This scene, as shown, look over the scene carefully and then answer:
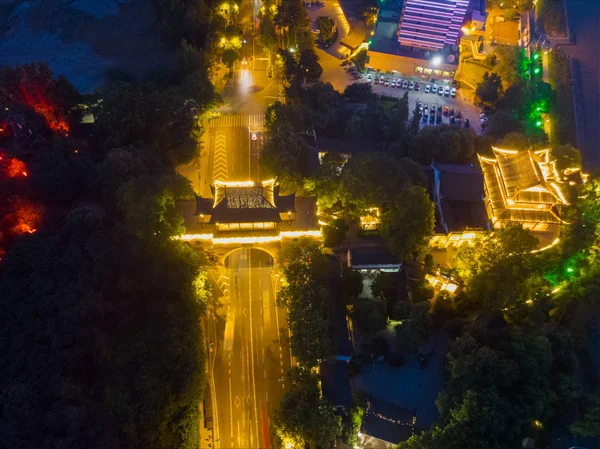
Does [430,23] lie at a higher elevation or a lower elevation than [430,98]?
higher

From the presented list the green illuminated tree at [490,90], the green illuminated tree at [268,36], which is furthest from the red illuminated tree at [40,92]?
the green illuminated tree at [490,90]

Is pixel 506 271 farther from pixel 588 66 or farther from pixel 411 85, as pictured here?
pixel 588 66

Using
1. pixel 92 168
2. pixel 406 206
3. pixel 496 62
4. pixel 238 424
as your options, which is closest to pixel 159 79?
pixel 92 168

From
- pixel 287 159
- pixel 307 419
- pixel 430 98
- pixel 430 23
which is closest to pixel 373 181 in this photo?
pixel 287 159

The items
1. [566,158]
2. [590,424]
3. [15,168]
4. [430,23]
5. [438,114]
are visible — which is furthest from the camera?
[430,23]

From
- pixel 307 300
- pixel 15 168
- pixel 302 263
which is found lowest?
pixel 307 300

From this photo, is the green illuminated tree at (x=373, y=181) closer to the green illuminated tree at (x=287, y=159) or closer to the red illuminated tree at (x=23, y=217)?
the green illuminated tree at (x=287, y=159)
